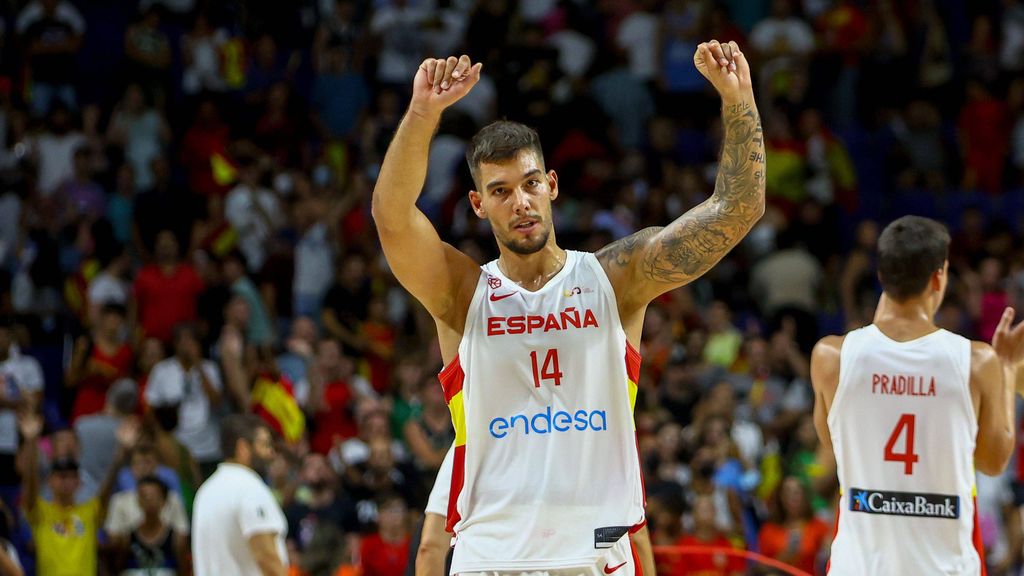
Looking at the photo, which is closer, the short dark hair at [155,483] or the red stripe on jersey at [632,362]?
the red stripe on jersey at [632,362]

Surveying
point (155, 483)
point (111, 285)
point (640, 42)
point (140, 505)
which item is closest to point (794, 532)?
point (155, 483)

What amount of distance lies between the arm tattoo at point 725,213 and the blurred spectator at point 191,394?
33.9 feet

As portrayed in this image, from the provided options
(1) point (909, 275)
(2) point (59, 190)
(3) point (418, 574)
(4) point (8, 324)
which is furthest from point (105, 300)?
(1) point (909, 275)

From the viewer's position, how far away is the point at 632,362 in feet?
18.9

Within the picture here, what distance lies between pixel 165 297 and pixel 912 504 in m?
11.7

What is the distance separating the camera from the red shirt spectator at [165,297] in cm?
1672

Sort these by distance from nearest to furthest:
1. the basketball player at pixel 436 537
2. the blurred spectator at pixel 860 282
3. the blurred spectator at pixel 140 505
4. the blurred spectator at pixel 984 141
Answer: the basketball player at pixel 436 537 → the blurred spectator at pixel 140 505 → the blurred spectator at pixel 860 282 → the blurred spectator at pixel 984 141

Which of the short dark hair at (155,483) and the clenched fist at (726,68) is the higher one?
the clenched fist at (726,68)

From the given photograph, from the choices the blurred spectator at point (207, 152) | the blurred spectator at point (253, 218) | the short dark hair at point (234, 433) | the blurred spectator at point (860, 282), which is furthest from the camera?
the blurred spectator at point (207, 152)

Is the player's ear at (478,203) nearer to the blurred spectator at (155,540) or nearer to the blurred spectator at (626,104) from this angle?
the blurred spectator at (155,540)

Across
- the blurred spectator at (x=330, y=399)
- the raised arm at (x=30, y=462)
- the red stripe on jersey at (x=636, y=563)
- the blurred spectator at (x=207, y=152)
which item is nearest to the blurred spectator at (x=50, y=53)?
the blurred spectator at (x=207, y=152)

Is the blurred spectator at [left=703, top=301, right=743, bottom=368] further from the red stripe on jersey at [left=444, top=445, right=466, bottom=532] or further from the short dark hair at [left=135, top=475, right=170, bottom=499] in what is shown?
the red stripe on jersey at [left=444, top=445, right=466, bottom=532]

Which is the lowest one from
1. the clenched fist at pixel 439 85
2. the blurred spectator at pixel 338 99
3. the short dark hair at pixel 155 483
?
the short dark hair at pixel 155 483

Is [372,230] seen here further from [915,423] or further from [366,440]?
[915,423]
